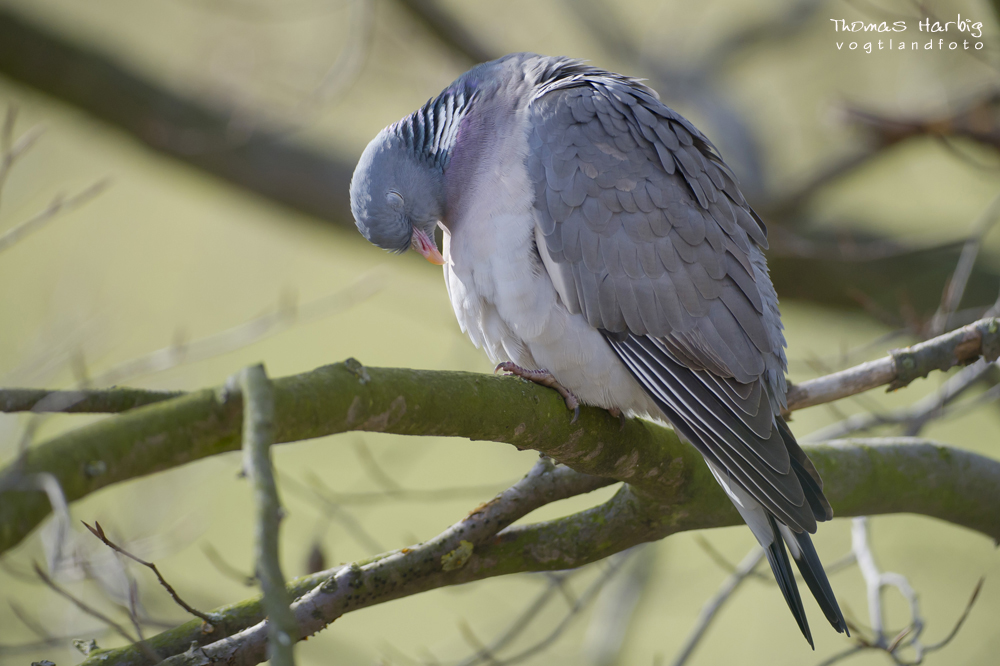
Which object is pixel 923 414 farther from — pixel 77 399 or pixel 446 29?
pixel 446 29

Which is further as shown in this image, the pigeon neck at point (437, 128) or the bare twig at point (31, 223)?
the pigeon neck at point (437, 128)

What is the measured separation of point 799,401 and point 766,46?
4939mm

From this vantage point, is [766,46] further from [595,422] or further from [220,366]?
[595,422]

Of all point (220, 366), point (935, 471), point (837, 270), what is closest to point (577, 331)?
point (935, 471)

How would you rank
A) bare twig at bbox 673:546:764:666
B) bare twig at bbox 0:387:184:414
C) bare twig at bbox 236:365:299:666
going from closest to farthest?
bare twig at bbox 236:365:299:666, bare twig at bbox 0:387:184:414, bare twig at bbox 673:546:764:666

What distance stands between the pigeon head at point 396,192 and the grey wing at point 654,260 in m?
0.38

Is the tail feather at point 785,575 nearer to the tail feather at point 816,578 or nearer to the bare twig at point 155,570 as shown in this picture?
the tail feather at point 816,578

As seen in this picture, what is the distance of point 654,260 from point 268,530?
150 cm

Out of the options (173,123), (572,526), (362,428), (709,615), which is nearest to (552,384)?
(572,526)

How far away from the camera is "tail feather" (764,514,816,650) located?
205 cm

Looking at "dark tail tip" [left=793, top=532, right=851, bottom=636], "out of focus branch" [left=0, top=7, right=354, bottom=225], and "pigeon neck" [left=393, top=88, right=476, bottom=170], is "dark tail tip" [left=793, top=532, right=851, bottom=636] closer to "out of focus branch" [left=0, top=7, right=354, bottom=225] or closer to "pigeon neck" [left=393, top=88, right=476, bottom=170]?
"pigeon neck" [left=393, top=88, right=476, bottom=170]

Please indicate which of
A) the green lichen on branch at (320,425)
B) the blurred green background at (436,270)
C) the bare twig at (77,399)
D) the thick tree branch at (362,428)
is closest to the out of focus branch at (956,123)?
the blurred green background at (436,270)

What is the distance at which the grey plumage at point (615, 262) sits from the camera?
2.15 metres

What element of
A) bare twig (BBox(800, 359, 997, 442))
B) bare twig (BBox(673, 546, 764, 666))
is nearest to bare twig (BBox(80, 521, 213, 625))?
bare twig (BBox(673, 546, 764, 666))
